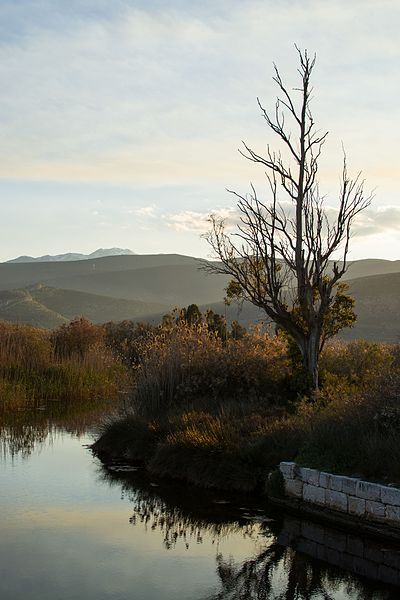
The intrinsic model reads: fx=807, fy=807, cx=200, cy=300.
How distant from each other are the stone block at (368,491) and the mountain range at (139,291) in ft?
149

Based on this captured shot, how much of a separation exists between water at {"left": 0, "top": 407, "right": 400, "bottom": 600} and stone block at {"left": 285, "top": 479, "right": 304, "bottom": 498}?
37 centimetres

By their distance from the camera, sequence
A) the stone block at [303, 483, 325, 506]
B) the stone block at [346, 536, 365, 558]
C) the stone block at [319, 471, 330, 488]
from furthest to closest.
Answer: the stone block at [303, 483, 325, 506] → the stone block at [319, 471, 330, 488] → the stone block at [346, 536, 365, 558]

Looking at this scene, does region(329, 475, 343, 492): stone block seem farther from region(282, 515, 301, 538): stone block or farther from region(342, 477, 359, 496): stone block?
region(282, 515, 301, 538): stone block

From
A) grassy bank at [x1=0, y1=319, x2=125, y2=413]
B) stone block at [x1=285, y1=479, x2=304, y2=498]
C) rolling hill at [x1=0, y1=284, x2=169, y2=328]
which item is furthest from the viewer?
rolling hill at [x1=0, y1=284, x2=169, y2=328]

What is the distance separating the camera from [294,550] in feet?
30.5

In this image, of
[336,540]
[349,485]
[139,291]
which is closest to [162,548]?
[336,540]

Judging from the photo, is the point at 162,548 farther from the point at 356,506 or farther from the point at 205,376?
the point at 205,376

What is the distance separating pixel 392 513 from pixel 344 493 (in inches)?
31.5

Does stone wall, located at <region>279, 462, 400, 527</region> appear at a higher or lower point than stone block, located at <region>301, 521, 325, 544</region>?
higher

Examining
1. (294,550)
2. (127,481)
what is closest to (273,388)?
(127,481)

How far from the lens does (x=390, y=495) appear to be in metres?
9.55

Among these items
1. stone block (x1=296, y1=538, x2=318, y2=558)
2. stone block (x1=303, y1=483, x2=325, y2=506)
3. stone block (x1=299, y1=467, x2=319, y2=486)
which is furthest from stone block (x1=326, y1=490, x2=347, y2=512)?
stone block (x1=296, y1=538, x2=318, y2=558)

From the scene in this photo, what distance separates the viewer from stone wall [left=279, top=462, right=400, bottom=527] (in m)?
Result: 9.61

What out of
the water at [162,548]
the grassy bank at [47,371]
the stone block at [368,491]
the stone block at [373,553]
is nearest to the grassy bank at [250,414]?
the stone block at [368,491]
